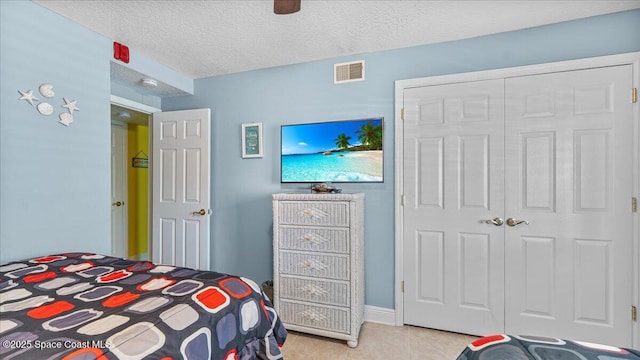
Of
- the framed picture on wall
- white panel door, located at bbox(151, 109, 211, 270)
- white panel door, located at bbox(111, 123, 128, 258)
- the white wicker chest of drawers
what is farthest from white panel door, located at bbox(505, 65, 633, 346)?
white panel door, located at bbox(111, 123, 128, 258)

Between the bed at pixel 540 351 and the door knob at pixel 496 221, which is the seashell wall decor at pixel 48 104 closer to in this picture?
the bed at pixel 540 351

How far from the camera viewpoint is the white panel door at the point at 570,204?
1.97 meters

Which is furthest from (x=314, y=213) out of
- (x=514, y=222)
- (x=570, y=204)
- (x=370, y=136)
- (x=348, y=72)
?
(x=570, y=204)

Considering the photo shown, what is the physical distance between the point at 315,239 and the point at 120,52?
2200mm

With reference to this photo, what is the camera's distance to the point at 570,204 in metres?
2.06

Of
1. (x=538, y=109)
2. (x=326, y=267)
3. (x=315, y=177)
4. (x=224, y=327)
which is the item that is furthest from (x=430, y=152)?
(x=224, y=327)

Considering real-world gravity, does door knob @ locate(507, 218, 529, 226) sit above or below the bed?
above

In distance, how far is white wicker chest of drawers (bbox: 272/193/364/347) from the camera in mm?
2164

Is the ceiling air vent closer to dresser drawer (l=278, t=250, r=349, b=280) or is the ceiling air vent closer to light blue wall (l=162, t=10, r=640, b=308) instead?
light blue wall (l=162, t=10, r=640, b=308)

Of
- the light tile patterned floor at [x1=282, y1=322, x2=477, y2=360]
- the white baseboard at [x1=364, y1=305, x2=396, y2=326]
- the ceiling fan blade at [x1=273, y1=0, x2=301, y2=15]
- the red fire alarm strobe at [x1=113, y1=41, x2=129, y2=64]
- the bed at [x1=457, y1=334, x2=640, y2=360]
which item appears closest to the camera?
the bed at [x1=457, y1=334, x2=640, y2=360]

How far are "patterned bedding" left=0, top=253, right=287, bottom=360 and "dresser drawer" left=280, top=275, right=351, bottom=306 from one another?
0.78 metres

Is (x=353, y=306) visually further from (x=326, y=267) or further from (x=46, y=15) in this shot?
(x=46, y=15)

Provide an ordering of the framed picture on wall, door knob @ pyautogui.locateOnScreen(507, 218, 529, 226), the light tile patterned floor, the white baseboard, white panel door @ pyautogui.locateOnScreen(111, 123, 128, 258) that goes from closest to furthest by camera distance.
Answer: the light tile patterned floor, door knob @ pyautogui.locateOnScreen(507, 218, 529, 226), the white baseboard, the framed picture on wall, white panel door @ pyautogui.locateOnScreen(111, 123, 128, 258)

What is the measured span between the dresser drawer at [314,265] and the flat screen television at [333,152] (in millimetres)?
701
